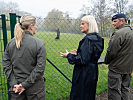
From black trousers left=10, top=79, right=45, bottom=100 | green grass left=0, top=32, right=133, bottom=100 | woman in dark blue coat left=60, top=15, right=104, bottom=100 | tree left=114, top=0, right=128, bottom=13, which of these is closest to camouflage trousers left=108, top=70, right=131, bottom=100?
woman in dark blue coat left=60, top=15, right=104, bottom=100

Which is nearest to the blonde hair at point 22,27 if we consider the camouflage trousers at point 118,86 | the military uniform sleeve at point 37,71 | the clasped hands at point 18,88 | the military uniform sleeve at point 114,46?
the military uniform sleeve at point 37,71

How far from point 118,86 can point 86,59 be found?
1.21 m

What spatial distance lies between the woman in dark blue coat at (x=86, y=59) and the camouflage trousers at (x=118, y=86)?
66 cm

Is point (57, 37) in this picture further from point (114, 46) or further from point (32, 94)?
point (32, 94)

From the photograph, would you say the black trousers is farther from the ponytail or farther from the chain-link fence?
the chain-link fence

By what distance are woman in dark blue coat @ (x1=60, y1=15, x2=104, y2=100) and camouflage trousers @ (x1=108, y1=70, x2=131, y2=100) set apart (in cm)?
66

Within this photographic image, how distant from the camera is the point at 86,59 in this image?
1.93 meters

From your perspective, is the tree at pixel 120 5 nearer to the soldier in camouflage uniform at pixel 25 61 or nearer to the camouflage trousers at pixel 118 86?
the camouflage trousers at pixel 118 86

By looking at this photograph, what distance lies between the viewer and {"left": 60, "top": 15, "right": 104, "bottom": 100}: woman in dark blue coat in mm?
1950

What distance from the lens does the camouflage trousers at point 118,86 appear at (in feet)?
8.65

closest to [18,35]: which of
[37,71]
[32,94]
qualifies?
[37,71]

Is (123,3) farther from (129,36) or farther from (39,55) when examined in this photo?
(39,55)

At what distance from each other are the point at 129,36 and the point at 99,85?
2.20 m

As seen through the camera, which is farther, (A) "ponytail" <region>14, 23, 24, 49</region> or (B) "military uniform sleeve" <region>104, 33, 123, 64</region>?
(B) "military uniform sleeve" <region>104, 33, 123, 64</region>
